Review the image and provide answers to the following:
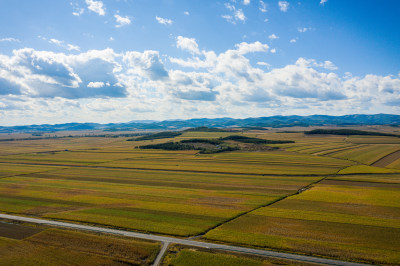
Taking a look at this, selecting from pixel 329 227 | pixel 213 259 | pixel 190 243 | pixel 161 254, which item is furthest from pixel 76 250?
pixel 329 227

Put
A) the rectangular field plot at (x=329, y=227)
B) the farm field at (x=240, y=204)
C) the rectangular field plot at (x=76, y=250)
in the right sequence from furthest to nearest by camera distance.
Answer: the farm field at (x=240, y=204) → the rectangular field plot at (x=329, y=227) → the rectangular field plot at (x=76, y=250)

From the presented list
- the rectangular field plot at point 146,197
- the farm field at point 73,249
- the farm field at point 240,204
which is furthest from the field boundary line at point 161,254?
the rectangular field plot at point 146,197

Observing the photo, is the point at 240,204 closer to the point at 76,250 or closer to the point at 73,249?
the point at 76,250

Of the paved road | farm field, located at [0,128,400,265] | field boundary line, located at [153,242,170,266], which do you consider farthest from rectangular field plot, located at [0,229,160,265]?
farm field, located at [0,128,400,265]

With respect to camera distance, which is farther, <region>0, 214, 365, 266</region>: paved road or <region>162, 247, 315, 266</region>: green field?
<region>0, 214, 365, 266</region>: paved road

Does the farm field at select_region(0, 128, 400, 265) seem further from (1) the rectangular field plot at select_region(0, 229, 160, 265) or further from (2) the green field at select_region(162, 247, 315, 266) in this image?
(1) the rectangular field plot at select_region(0, 229, 160, 265)

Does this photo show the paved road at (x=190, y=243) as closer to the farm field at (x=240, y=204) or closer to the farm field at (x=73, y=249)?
the farm field at (x=240, y=204)

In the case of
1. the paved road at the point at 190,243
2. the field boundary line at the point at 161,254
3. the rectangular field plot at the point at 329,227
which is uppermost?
the rectangular field plot at the point at 329,227
